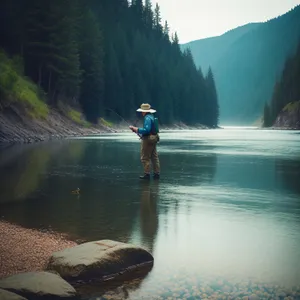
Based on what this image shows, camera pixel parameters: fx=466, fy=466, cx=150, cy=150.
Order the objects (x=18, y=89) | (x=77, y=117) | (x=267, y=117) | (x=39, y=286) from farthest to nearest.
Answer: (x=267, y=117) → (x=77, y=117) → (x=18, y=89) → (x=39, y=286)

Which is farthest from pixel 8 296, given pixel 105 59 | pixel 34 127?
pixel 105 59

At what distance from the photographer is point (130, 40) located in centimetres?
12738

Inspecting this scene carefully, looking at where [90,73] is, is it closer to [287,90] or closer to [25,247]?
[25,247]

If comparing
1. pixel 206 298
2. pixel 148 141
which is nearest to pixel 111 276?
pixel 206 298

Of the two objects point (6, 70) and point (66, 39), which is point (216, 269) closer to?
point (6, 70)

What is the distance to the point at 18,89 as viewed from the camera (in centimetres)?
4500

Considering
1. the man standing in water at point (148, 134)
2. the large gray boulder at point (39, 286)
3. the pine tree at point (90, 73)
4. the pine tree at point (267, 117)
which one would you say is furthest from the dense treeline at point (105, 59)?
the large gray boulder at point (39, 286)

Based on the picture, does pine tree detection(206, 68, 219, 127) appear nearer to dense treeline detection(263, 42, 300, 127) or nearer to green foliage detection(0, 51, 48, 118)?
dense treeline detection(263, 42, 300, 127)

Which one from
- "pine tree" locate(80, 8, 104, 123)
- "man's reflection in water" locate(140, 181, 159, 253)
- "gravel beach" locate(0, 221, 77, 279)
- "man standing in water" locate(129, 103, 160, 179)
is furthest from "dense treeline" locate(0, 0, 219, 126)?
"gravel beach" locate(0, 221, 77, 279)

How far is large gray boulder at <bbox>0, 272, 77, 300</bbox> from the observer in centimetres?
501

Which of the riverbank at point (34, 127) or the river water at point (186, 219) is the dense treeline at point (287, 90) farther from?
the river water at point (186, 219)

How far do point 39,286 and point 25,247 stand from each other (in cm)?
204

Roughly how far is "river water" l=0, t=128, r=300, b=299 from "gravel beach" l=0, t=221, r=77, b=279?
47 centimetres

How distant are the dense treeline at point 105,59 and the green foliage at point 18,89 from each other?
4752 millimetres
